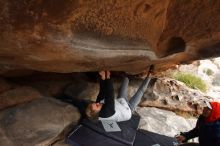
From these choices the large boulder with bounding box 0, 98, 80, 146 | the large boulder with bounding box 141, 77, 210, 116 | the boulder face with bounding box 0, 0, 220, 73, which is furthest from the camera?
the large boulder with bounding box 141, 77, 210, 116

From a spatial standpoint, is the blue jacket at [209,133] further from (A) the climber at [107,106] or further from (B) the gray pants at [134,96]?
(B) the gray pants at [134,96]

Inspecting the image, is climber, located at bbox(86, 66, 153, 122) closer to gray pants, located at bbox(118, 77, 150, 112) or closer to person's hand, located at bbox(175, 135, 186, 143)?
gray pants, located at bbox(118, 77, 150, 112)

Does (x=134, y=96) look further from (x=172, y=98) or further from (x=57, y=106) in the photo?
(x=57, y=106)

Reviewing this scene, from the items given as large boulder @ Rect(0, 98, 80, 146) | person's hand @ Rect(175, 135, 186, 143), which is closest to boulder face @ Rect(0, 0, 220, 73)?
large boulder @ Rect(0, 98, 80, 146)

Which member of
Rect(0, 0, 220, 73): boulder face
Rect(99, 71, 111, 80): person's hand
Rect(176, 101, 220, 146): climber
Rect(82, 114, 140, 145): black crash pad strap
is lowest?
Rect(82, 114, 140, 145): black crash pad strap

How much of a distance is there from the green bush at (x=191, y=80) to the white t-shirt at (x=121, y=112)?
4.41m

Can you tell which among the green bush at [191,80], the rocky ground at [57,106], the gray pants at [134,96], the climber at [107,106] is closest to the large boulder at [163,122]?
the rocky ground at [57,106]

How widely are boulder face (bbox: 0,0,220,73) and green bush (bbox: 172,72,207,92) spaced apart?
517 cm

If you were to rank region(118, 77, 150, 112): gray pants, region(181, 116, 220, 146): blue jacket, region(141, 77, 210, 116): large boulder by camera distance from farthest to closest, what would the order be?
region(141, 77, 210, 116): large boulder → region(118, 77, 150, 112): gray pants → region(181, 116, 220, 146): blue jacket

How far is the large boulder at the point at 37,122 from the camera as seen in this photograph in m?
4.32

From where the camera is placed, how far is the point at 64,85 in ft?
19.0

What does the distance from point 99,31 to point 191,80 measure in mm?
6797

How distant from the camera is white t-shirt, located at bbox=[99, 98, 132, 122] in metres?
5.06

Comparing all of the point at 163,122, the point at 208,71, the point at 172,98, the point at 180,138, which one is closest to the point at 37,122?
the point at 180,138
